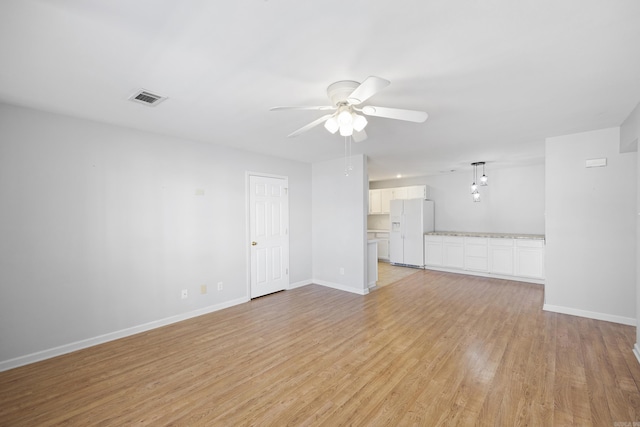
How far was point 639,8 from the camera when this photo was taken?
1448 mm

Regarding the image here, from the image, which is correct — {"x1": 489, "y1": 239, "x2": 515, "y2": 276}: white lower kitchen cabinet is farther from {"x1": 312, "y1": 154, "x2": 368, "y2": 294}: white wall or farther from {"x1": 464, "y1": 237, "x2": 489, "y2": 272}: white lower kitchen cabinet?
{"x1": 312, "y1": 154, "x2": 368, "y2": 294}: white wall

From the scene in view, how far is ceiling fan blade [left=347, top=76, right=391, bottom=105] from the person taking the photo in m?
1.61

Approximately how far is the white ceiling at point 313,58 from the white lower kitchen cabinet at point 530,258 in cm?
292

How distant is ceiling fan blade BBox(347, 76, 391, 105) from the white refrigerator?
5644 millimetres

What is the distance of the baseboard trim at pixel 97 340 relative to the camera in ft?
8.61

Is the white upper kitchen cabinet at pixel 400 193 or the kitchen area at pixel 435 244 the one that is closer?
the kitchen area at pixel 435 244

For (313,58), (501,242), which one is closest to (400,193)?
(501,242)

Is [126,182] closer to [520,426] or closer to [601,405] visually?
[520,426]

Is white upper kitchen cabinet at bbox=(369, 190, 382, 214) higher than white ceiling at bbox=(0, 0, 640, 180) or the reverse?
the reverse

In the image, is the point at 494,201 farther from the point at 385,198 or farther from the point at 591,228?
the point at 591,228

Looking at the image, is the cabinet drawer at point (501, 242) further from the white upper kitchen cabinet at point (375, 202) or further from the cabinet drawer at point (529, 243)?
the white upper kitchen cabinet at point (375, 202)

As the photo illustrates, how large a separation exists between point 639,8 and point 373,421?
9.63 ft

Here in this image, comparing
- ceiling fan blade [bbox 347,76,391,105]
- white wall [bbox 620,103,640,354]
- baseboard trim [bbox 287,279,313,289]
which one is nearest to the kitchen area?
baseboard trim [bbox 287,279,313,289]

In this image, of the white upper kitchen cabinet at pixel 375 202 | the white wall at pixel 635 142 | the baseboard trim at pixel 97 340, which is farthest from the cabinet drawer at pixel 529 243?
the baseboard trim at pixel 97 340
